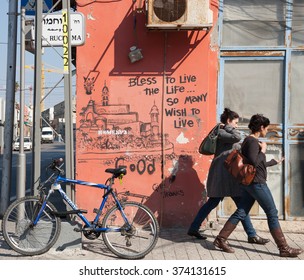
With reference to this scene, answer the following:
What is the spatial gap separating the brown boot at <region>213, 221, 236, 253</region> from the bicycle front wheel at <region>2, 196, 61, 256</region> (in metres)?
2.01

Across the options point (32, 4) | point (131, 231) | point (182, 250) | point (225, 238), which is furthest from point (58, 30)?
point (225, 238)

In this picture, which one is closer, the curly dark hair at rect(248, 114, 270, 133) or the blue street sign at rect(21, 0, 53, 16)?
the curly dark hair at rect(248, 114, 270, 133)

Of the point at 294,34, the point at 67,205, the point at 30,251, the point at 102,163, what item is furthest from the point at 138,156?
the point at 294,34

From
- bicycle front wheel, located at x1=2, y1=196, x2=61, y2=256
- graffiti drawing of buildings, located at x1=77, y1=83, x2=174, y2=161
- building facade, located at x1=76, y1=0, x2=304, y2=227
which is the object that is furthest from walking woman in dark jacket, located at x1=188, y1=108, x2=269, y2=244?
bicycle front wheel, located at x1=2, y1=196, x2=61, y2=256

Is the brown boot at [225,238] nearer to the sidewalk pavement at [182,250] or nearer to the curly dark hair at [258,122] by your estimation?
the sidewalk pavement at [182,250]

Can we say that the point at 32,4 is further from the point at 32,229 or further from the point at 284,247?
the point at 284,247

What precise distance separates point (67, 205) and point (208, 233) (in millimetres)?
2193

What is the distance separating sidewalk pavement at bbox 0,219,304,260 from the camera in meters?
6.16

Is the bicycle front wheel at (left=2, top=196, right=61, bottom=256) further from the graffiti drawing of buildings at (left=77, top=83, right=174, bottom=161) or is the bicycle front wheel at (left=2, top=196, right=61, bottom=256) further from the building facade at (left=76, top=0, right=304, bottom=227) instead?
the graffiti drawing of buildings at (left=77, top=83, right=174, bottom=161)

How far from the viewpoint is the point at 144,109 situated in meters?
7.49

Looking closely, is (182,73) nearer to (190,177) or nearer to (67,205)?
(190,177)

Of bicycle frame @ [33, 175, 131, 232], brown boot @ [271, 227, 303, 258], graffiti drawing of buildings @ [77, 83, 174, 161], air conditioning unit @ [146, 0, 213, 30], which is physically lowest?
brown boot @ [271, 227, 303, 258]

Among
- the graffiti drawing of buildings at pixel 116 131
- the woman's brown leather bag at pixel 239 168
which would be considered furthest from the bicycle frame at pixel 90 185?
the woman's brown leather bag at pixel 239 168

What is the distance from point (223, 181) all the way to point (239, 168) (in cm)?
64
